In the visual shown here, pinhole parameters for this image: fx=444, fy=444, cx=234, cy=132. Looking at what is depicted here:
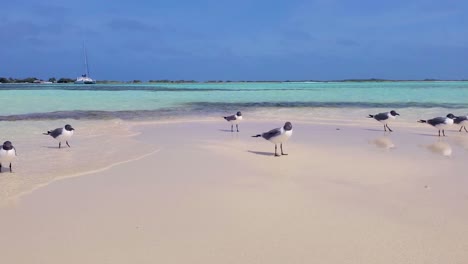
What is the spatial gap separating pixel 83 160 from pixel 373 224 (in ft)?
19.0

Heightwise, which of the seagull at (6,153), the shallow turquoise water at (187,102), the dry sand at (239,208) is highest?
the seagull at (6,153)

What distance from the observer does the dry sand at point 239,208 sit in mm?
3805

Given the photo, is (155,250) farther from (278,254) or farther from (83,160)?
(83,160)

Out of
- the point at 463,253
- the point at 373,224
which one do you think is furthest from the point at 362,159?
the point at 463,253

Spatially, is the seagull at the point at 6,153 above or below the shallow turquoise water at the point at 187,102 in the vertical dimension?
above

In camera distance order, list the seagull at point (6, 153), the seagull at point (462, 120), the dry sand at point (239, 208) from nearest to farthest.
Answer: the dry sand at point (239, 208)
the seagull at point (6, 153)
the seagull at point (462, 120)

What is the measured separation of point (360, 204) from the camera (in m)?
5.16

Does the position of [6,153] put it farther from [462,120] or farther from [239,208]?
[462,120]

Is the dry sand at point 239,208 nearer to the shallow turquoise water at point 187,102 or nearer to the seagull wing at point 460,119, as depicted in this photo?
the seagull wing at point 460,119

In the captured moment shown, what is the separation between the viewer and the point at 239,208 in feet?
16.6

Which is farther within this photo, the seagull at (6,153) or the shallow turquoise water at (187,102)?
the shallow turquoise water at (187,102)

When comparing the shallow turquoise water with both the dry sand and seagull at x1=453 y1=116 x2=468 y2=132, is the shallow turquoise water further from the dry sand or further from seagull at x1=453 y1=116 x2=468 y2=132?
the dry sand

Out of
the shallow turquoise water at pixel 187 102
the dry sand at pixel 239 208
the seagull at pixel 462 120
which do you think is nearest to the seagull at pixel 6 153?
the dry sand at pixel 239 208

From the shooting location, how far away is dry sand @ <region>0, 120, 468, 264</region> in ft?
12.5
